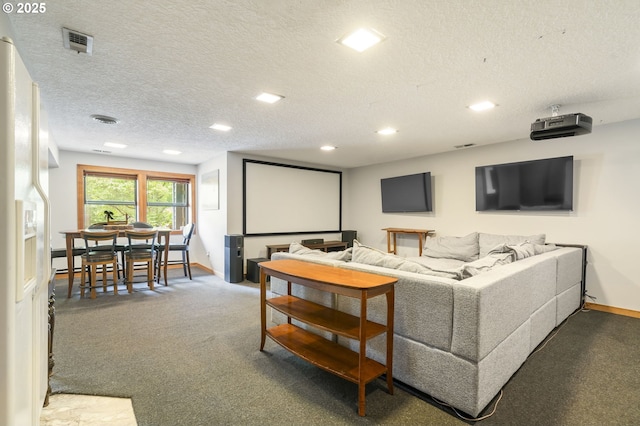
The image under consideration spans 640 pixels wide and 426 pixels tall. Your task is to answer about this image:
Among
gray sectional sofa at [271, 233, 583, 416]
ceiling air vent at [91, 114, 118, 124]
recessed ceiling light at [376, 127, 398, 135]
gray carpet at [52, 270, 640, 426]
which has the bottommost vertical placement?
gray carpet at [52, 270, 640, 426]

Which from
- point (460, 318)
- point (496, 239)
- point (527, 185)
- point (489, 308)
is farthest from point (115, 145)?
point (527, 185)

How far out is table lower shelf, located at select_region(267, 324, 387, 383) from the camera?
1.96 meters

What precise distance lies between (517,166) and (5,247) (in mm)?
5489

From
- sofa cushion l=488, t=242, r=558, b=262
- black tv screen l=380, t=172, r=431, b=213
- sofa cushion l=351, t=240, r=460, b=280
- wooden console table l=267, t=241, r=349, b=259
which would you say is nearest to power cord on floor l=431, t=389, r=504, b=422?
sofa cushion l=351, t=240, r=460, b=280

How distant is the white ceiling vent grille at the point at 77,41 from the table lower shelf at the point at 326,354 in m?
2.52

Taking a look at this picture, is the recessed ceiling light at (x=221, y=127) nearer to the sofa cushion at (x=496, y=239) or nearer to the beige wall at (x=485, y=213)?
the beige wall at (x=485, y=213)

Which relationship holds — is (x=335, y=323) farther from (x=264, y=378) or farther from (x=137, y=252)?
(x=137, y=252)

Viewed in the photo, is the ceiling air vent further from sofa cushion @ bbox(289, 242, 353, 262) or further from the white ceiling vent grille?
sofa cushion @ bbox(289, 242, 353, 262)

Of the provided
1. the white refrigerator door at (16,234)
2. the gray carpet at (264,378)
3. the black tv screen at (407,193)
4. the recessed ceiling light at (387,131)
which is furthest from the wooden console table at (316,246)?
the white refrigerator door at (16,234)

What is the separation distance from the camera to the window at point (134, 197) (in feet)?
19.7

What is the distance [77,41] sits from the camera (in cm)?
202

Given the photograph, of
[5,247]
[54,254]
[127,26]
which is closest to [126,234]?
[54,254]

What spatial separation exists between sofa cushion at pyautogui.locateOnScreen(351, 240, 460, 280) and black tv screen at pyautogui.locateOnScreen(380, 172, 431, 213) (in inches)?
141

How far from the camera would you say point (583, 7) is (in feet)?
5.51
